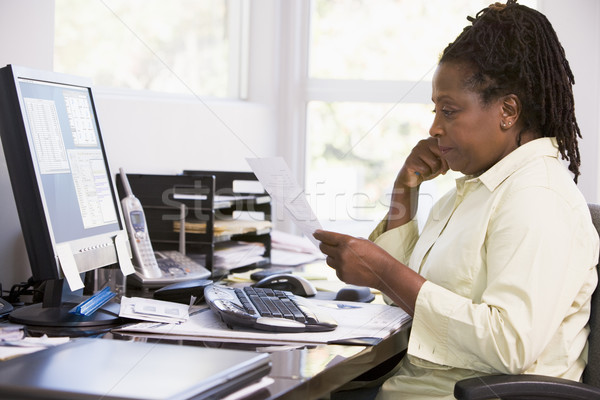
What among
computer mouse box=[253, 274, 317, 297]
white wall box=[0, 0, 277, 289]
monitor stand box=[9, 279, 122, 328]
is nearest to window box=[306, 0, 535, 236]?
white wall box=[0, 0, 277, 289]

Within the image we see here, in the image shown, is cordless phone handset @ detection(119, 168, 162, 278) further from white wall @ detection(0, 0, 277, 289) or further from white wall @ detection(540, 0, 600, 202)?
white wall @ detection(540, 0, 600, 202)

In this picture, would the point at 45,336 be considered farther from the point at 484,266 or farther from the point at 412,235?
the point at 412,235

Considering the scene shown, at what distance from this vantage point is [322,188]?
307 centimetres

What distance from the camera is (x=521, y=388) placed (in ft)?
3.35

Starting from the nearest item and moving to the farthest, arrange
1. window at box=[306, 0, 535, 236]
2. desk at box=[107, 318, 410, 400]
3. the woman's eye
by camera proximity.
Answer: desk at box=[107, 318, 410, 400] → the woman's eye → window at box=[306, 0, 535, 236]

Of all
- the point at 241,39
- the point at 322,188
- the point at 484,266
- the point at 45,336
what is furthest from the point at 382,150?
the point at 45,336

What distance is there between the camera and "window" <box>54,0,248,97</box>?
212 cm

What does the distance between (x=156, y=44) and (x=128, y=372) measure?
1.92 metres

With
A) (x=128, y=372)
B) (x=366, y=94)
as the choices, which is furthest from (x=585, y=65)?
(x=128, y=372)

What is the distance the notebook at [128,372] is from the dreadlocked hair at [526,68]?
0.66 metres

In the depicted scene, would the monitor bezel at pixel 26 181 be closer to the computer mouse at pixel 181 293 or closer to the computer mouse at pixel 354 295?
the computer mouse at pixel 181 293

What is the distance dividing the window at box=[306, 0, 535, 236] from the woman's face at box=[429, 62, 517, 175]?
158 centimetres

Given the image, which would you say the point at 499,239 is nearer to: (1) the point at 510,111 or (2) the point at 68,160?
(1) the point at 510,111

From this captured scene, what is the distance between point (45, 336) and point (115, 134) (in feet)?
3.48
